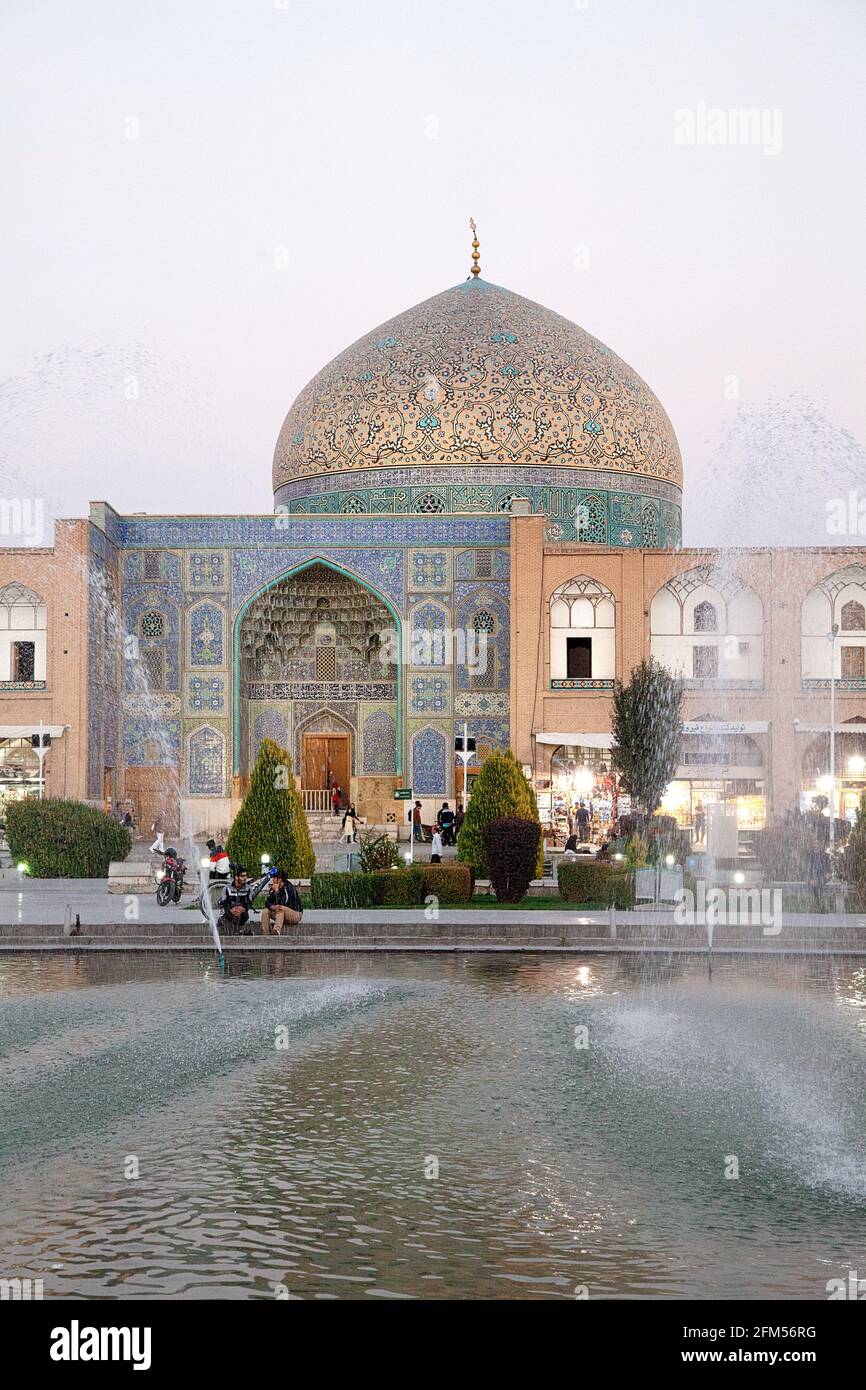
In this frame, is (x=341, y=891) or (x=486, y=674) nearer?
(x=341, y=891)

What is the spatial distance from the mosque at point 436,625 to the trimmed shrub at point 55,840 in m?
7.77

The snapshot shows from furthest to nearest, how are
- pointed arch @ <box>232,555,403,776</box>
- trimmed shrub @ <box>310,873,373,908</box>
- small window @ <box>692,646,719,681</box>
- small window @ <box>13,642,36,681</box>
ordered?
pointed arch @ <box>232,555,403,776</box> < small window @ <box>13,642,36,681</box> < small window @ <box>692,646,719,681</box> < trimmed shrub @ <box>310,873,373,908</box>

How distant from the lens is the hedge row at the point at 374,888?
14492 millimetres

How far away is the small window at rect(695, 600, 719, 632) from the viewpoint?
1047 inches

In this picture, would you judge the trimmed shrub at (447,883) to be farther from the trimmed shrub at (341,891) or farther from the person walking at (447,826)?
the person walking at (447,826)

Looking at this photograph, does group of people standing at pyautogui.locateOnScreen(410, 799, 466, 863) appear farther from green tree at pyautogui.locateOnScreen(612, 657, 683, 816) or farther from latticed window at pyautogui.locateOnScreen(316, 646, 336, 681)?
latticed window at pyautogui.locateOnScreen(316, 646, 336, 681)

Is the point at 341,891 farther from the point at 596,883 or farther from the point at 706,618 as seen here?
the point at 706,618

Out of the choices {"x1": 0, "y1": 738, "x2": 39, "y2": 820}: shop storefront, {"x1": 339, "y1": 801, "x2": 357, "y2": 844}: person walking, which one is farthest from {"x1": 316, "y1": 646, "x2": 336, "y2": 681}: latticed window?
{"x1": 0, "y1": 738, "x2": 39, "y2": 820}: shop storefront

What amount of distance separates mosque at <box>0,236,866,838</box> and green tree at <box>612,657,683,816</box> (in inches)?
171

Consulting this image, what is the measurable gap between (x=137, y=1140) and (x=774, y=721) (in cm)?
2104

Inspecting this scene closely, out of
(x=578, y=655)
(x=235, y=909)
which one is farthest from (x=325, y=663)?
(x=235, y=909)

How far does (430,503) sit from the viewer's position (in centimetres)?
2873

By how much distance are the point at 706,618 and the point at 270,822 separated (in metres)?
12.9
